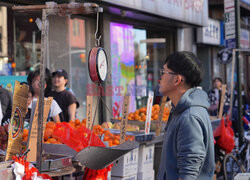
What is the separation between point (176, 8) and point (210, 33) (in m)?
4.78

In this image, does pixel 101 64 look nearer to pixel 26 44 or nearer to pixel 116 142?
pixel 116 142

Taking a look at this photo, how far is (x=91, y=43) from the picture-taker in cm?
931

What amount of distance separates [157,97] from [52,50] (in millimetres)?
3389

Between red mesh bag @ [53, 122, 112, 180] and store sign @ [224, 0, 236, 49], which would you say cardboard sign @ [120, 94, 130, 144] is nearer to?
red mesh bag @ [53, 122, 112, 180]

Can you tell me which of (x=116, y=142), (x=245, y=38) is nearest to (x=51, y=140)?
(x=116, y=142)

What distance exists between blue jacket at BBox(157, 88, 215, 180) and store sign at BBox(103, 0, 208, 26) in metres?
5.18

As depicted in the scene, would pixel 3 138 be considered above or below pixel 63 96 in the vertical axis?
below

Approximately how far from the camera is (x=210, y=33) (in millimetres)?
14812

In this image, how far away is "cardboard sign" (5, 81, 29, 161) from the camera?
131 inches

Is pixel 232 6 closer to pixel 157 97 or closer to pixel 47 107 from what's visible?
pixel 157 97

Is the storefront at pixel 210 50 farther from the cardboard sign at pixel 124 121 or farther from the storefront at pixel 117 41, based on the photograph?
the cardboard sign at pixel 124 121

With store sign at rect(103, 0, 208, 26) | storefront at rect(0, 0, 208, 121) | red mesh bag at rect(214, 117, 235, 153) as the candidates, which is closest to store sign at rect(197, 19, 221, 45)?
storefront at rect(0, 0, 208, 121)

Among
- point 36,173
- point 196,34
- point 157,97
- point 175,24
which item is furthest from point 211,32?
point 36,173

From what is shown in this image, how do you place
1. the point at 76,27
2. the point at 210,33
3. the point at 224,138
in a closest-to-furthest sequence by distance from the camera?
the point at 224,138 → the point at 76,27 → the point at 210,33
